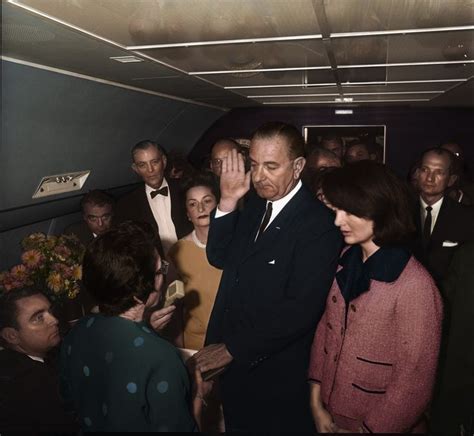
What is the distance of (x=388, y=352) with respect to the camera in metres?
1.40

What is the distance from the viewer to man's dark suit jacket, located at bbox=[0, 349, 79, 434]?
1453 millimetres

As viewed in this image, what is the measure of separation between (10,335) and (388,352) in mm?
1624

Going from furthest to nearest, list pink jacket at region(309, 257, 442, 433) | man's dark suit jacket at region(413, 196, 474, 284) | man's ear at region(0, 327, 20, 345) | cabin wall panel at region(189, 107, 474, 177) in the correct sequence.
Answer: cabin wall panel at region(189, 107, 474, 177)
man's dark suit jacket at region(413, 196, 474, 284)
man's ear at region(0, 327, 20, 345)
pink jacket at region(309, 257, 442, 433)

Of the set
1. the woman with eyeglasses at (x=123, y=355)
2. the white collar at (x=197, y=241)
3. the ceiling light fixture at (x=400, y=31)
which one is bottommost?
the woman with eyeglasses at (x=123, y=355)

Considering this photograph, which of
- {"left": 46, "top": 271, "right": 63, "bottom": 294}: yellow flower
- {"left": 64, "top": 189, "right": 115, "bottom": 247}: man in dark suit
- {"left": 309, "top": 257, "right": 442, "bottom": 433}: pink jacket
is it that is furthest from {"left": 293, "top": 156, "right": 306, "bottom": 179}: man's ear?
{"left": 64, "top": 189, "right": 115, "bottom": 247}: man in dark suit

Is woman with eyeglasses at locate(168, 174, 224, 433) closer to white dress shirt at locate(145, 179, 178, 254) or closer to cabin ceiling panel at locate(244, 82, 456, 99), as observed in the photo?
white dress shirt at locate(145, 179, 178, 254)

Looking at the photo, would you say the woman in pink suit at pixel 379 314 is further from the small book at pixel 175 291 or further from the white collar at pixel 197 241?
the white collar at pixel 197 241

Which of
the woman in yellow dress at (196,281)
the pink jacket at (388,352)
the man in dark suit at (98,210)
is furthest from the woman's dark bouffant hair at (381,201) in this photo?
the man in dark suit at (98,210)

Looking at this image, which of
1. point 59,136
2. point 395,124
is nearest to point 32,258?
point 59,136

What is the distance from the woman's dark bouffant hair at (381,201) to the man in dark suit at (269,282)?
0.57 ft

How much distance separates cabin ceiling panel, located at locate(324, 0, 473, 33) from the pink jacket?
945mm

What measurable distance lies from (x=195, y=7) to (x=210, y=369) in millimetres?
1376

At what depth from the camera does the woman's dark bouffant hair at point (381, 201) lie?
4.57 feet

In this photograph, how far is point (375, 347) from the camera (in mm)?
1403
